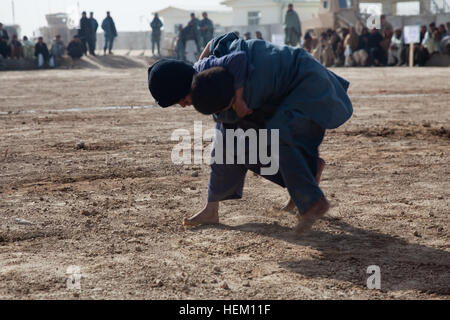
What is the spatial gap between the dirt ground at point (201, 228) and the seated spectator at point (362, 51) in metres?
15.5

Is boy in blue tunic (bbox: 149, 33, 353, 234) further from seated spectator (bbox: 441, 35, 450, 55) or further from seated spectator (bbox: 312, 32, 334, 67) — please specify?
seated spectator (bbox: 312, 32, 334, 67)

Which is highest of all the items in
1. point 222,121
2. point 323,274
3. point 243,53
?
point 243,53

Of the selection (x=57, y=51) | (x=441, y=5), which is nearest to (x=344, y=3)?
(x=441, y=5)

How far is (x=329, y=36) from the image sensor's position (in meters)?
24.4

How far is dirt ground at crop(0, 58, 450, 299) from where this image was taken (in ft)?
9.71

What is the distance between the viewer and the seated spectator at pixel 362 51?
2258 cm

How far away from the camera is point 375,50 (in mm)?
22438

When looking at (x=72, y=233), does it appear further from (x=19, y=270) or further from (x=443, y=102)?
(x=443, y=102)

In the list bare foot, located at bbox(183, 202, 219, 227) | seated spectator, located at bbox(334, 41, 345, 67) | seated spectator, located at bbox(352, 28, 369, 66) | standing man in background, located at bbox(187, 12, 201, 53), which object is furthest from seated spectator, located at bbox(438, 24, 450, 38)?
bare foot, located at bbox(183, 202, 219, 227)

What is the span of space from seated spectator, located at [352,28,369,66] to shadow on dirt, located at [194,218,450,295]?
64.1ft

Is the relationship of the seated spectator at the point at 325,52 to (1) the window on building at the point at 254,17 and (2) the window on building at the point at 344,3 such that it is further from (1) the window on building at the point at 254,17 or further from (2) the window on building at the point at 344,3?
(1) the window on building at the point at 254,17

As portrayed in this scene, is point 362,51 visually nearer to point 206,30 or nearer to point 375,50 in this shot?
point 375,50
